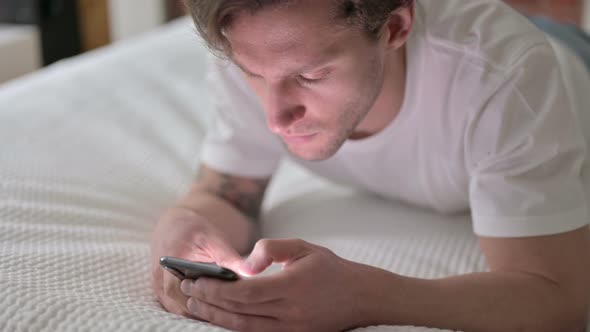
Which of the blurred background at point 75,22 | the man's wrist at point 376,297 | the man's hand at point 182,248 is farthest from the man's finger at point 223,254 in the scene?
the blurred background at point 75,22

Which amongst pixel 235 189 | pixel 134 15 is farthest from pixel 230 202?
pixel 134 15

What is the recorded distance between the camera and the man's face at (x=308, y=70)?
756mm

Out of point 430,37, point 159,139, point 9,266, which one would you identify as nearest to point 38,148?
point 159,139

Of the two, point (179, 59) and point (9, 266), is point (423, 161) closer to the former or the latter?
point (9, 266)

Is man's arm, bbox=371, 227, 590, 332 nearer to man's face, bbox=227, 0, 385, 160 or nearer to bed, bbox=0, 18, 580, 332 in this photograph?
bed, bbox=0, 18, 580, 332

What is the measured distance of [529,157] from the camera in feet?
2.79

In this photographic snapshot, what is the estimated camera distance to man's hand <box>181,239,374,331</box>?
2.24ft

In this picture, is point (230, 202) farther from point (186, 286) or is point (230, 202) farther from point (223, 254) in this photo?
point (186, 286)

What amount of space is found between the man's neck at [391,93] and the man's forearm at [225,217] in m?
0.23

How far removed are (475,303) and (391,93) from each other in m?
0.32

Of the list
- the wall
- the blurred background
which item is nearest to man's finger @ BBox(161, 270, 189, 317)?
the blurred background

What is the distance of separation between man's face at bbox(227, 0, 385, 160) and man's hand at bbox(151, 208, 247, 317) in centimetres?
15

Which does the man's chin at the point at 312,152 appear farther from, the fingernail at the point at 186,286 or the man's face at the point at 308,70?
the fingernail at the point at 186,286

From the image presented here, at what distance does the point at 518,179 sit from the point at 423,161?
20 cm
